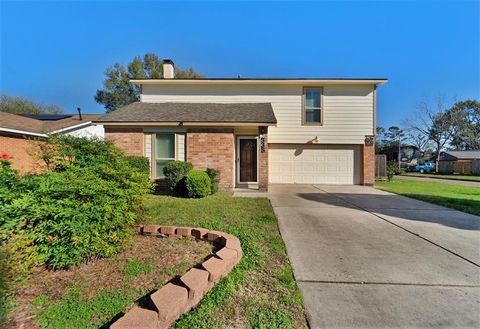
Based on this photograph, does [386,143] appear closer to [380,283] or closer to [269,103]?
[269,103]

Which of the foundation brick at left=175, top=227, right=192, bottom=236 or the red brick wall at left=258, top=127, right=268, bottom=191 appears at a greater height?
the red brick wall at left=258, top=127, right=268, bottom=191

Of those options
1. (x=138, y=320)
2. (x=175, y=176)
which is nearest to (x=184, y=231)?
(x=138, y=320)

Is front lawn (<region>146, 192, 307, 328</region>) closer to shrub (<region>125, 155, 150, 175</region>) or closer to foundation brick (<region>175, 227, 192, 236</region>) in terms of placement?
foundation brick (<region>175, 227, 192, 236</region>)

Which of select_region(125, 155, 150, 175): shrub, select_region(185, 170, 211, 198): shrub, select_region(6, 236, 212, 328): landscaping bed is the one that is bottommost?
select_region(6, 236, 212, 328): landscaping bed

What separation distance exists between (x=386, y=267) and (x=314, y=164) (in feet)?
32.7

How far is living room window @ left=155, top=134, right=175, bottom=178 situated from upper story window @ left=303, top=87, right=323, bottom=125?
272 inches

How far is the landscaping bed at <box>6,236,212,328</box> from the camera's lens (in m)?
2.12

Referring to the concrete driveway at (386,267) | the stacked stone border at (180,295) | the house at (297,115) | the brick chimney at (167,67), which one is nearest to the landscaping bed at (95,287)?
the stacked stone border at (180,295)

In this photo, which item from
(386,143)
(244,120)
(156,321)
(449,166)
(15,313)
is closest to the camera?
(156,321)

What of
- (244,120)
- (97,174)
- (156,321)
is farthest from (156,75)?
(156,321)

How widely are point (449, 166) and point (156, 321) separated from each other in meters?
47.3

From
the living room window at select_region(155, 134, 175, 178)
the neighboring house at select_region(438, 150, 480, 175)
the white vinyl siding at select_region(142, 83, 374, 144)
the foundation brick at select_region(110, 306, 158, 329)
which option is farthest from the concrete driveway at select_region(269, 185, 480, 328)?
the neighboring house at select_region(438, 150, 480, 175)

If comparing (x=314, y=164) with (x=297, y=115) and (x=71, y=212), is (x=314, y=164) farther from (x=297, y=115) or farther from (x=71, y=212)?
(x=71, y=212)

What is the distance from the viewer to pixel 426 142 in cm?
4369
